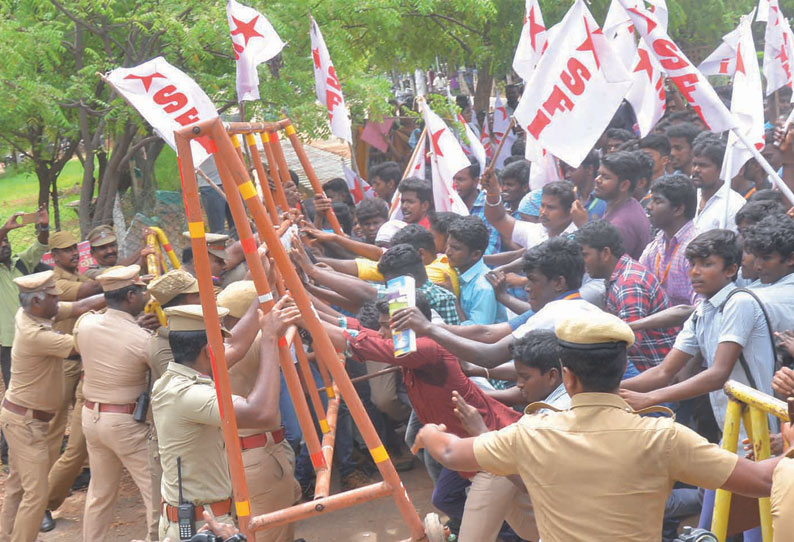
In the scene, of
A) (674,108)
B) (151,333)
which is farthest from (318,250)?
(674,108)

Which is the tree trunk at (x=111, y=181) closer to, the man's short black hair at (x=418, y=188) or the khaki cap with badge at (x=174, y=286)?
the man's short black hair at (x=418, y=188)

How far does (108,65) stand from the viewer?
10.0 metres

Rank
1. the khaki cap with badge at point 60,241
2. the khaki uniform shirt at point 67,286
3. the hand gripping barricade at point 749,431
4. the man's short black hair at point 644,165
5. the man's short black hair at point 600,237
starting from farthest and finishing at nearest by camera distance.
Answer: the khaki cap with badge at point 60,241 < the khaki uniform shirt at point 67,286 < the man's short black hair at point 644,165 < the man's short black hair at point 600,237 < the hand gripping barricade at point 749,431

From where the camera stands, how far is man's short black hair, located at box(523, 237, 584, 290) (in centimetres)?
525

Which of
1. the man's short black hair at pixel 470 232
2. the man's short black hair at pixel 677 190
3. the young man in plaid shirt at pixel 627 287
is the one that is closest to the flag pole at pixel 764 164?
the man's short black hair at pixel 677 190

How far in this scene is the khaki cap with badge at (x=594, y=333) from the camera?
2.97 meters

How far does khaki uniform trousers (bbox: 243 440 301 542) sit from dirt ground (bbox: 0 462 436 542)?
120 cm

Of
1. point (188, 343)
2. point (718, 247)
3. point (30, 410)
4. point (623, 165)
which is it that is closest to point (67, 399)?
point (30, 410)

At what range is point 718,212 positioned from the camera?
22.0ft

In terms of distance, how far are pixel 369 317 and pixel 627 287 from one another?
5.35 feet

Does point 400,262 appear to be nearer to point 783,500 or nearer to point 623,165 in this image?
point 623,165

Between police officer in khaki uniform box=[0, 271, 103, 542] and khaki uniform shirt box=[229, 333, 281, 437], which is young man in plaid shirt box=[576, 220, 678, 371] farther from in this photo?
police officer in khaki uniform box=[0, 271, 103, 542]

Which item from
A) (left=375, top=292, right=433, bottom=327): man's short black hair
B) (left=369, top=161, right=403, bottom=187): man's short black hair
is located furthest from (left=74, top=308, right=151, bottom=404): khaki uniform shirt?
(left=369, top=161, right=403, bottom=187): man's short black hair

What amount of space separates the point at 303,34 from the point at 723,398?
659 cm
